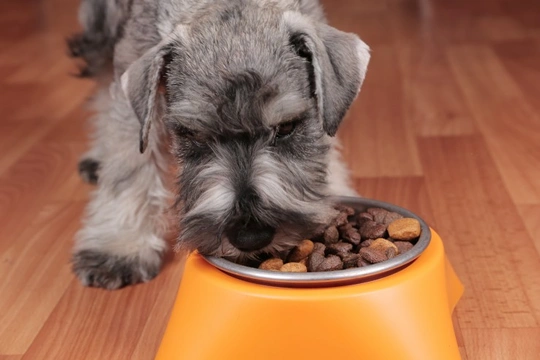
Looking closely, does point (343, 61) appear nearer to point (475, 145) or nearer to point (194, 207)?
point (194, 207)

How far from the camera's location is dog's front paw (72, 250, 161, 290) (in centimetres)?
255

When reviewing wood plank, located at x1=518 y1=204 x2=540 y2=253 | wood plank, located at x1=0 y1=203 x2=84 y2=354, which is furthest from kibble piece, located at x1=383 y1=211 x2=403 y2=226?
wood plank, located at x1=0 y1=203 x2=84 y2=354

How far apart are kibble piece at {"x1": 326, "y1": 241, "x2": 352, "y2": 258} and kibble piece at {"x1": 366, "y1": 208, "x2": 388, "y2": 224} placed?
0.14 m

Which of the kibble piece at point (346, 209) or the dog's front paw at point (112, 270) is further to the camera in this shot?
the dog's front paw at point (112, 270)

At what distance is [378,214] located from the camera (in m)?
2.24

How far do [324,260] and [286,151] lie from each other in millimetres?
308

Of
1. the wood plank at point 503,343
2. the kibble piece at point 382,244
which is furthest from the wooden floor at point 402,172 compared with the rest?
the kibble piece at point 382,244

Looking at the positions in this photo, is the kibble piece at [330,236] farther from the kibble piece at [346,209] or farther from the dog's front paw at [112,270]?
the dog's front paw at [112,270]

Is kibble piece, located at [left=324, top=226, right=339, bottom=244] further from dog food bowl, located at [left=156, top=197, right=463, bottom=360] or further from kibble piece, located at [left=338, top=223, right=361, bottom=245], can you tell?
dog food bowl, located at [left=156, top=197, right=463, bottom=360]

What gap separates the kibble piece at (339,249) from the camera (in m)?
2.08

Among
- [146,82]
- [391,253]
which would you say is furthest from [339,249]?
[146,82]

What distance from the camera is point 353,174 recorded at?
333cm

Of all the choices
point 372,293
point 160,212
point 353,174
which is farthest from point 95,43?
point 372,293

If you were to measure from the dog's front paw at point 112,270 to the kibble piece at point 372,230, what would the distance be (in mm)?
772
